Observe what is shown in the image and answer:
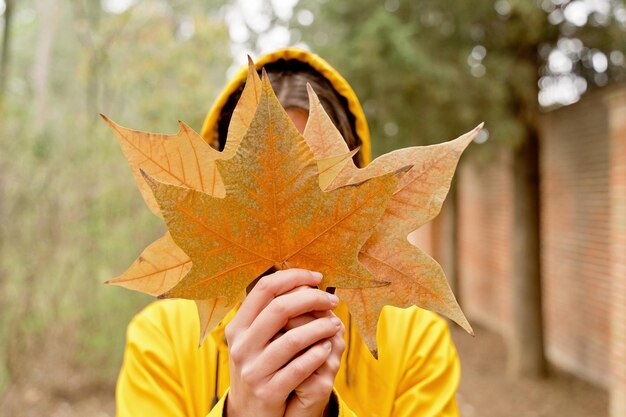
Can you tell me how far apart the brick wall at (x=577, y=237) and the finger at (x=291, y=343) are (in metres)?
5.76

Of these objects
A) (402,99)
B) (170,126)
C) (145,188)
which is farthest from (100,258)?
(145,188)

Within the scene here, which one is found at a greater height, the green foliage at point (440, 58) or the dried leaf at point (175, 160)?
the green foliage at point (440, 58)

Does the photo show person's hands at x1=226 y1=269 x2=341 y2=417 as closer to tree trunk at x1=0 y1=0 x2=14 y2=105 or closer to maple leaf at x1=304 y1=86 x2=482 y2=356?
maple leaf at x1=304 y1=86 x2=482 y2=356

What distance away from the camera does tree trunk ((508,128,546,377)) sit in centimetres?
658

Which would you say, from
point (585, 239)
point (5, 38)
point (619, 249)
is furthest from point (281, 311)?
point (585, 239)

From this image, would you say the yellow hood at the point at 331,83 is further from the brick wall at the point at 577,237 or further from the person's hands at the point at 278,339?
the brick wall at the point at 577,237

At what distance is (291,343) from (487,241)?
943 cm

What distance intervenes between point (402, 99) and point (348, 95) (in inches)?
169

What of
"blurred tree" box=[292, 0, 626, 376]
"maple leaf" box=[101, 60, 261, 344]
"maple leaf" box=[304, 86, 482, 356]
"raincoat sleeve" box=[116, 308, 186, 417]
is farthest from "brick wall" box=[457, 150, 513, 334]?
"maple leaf" box=[101, 60, 261, 344]

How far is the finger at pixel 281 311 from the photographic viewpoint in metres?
0.89

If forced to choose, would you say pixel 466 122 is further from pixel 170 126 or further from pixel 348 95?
pixel 348 95

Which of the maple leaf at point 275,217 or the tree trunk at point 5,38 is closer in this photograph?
the maple leaf at point 275,217

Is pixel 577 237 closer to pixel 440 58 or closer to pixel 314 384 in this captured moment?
pixel 440 58

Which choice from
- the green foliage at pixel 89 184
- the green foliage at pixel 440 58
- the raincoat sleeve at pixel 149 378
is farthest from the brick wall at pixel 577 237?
the raincoat sleeve at pixel 149 378
